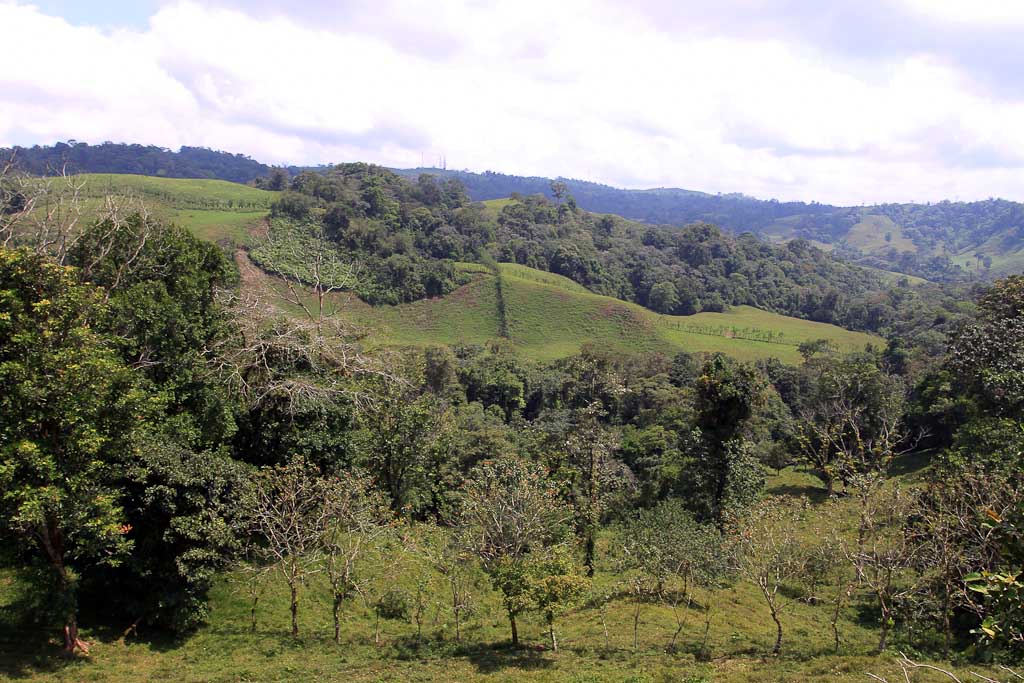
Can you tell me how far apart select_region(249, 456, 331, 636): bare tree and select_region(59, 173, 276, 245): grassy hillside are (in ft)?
245

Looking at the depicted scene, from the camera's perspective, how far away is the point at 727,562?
18859 mm

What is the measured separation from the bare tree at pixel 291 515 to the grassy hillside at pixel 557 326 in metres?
60.1

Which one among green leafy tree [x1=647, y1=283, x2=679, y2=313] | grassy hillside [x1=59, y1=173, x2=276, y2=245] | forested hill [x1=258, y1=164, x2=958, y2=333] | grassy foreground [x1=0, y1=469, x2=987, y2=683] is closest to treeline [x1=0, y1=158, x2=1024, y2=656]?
grassy foreground [x1=0, y1=469, x2=987, y2=683]

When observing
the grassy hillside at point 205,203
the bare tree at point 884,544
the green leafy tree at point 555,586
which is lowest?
the green leafy tree at point 555,586

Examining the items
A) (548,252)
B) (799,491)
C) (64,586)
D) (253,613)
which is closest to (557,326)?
(548,252)

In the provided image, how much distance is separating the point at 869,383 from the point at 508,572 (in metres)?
30.5

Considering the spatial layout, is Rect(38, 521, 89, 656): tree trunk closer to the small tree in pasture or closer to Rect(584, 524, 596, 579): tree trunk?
the small tree in pasture

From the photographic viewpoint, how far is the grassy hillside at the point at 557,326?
81.9 metres

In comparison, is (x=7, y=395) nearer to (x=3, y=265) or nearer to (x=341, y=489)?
(x=3, y=265)

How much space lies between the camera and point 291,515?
15.7 m

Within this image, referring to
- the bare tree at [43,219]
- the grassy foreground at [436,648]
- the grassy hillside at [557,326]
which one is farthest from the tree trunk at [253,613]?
the grassy hillside at [557,326]

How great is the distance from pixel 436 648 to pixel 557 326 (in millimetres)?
71925

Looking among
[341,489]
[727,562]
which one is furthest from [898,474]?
[341,489]

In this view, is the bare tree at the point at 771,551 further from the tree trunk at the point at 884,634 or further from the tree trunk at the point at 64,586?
the tree trunk at the point at 64,586
